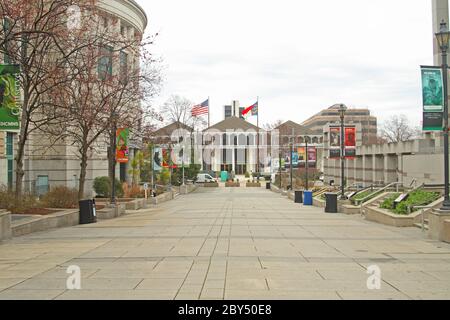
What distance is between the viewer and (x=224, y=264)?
33.1 feet

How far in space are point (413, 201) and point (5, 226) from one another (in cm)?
1593

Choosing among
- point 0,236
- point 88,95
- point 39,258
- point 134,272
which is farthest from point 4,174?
point 134,272

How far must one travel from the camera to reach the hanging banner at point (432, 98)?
1572cm

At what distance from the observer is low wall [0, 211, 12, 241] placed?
14477 millimetres

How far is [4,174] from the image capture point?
31.9 m

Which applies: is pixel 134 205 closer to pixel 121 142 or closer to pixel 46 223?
pixel 121 142

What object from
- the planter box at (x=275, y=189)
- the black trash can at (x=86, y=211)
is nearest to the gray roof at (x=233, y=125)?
the planter box at (x=275, y=189)

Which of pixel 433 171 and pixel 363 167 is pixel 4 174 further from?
pixel 363 167

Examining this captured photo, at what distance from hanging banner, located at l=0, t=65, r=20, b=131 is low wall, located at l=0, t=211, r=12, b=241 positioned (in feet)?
8.40

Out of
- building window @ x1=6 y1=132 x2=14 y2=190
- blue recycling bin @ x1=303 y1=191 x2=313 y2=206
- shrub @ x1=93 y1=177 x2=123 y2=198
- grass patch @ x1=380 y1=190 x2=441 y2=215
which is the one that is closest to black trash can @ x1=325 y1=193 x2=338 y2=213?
grass patch @ x1=380 y1=190 x2=441 y2=215

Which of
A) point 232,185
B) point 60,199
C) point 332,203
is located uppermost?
point 60,199

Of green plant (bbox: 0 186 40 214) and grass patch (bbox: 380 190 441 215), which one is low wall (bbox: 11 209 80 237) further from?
grass patch (bbox: 380 190 441 215)

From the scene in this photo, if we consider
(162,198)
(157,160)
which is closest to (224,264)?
(157,160)
